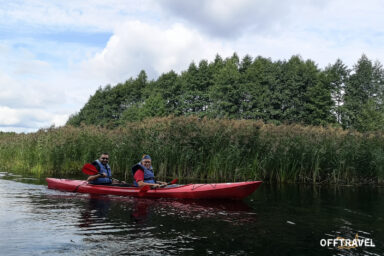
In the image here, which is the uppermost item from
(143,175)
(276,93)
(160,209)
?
(276,93)

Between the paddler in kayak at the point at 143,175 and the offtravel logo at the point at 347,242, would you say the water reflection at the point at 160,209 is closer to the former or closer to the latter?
the paddler in kayak at the point at 143,175

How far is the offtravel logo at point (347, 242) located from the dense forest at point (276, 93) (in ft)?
90.8

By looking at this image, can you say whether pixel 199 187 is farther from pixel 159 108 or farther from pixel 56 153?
pixel 159 108

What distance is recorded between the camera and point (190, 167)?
13.2 metres

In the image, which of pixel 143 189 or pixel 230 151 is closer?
pixel 143 189

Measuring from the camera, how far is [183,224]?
250 inches

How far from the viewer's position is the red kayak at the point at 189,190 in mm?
8398

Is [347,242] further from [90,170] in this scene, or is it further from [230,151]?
[230,151]

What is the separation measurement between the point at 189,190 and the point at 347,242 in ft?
13.7

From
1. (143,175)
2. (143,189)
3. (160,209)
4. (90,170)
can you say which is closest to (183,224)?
(160,209)

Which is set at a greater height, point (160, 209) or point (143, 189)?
point (143, 189)

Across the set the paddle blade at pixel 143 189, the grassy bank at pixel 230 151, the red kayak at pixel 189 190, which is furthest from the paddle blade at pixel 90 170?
the grassy bank at pixel 230 151

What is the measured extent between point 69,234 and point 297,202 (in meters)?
5.78

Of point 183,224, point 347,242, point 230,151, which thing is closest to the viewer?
point 347,242
